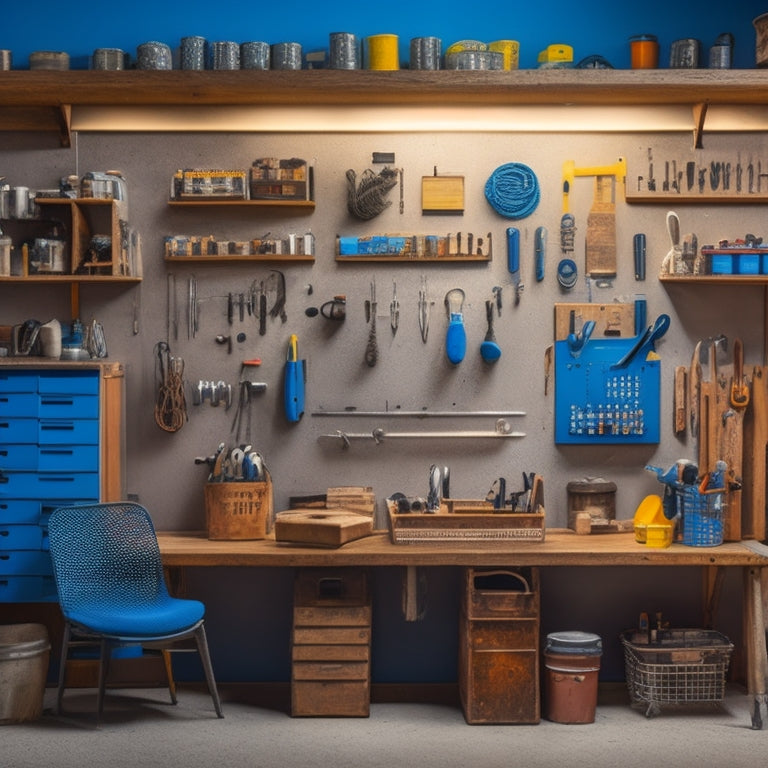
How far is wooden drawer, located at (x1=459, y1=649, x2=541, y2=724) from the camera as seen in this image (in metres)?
4.68

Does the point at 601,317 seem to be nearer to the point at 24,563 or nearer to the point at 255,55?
the point at 255,55

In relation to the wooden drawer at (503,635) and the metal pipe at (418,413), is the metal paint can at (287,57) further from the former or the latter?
the wooden drawer at (503,635)

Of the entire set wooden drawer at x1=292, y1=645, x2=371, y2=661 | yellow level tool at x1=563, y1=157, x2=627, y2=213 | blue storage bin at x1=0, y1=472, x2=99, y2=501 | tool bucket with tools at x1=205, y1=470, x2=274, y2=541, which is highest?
yellow level tool at x1=563, y1=157, x2=627, y2=213

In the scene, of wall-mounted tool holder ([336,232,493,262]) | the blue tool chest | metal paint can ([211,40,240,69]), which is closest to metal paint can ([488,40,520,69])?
wall-mounted tool holder ([336,232,493,262])

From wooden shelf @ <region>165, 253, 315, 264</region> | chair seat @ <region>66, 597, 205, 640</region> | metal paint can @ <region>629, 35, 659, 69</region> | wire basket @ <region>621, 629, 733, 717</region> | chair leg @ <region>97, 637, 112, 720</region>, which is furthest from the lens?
wooden shelf @ <region>165, 253, 315, 264</region>

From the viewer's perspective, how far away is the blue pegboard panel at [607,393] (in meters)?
5.18

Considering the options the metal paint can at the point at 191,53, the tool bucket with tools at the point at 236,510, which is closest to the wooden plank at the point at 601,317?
the tool bucket with tools at the point at 236,510

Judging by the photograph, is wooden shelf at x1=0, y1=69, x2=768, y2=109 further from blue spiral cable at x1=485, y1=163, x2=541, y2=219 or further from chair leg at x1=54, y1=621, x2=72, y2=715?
chair leg at x1=54, y1=621, x2=72, y2=715

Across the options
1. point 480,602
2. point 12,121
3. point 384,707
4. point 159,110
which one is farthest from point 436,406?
point 12,121

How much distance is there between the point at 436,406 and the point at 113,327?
5.02 ft

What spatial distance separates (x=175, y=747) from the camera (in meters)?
4.38

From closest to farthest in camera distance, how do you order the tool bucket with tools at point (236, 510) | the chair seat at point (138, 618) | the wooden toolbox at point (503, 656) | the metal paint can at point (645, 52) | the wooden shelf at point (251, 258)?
the chair seat at point (138, 618) < the wooden toolbox at point (503, 656) < the tool bucket with tools at point (236, 510) < the metal paint can at point (645, 52) < the wooden shelf at point (251, 258)

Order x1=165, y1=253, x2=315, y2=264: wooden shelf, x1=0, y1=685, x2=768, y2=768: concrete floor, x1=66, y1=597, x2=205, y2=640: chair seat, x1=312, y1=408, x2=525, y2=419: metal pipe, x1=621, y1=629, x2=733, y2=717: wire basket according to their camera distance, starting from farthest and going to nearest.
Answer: x1=312, y1=408, x2=525, y2=419: metal pipe → x1=165, y1=253, x2=315, y2=264: wooden shelf → x1=621, y1=629, x2=733, y2=717: wire basket → x1=66, y1=597, x2=205, y2=640: chair seat → x1=0, y1=685, x2=768, y2=768: concrete floor

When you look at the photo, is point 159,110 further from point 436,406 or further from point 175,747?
point 175,747
